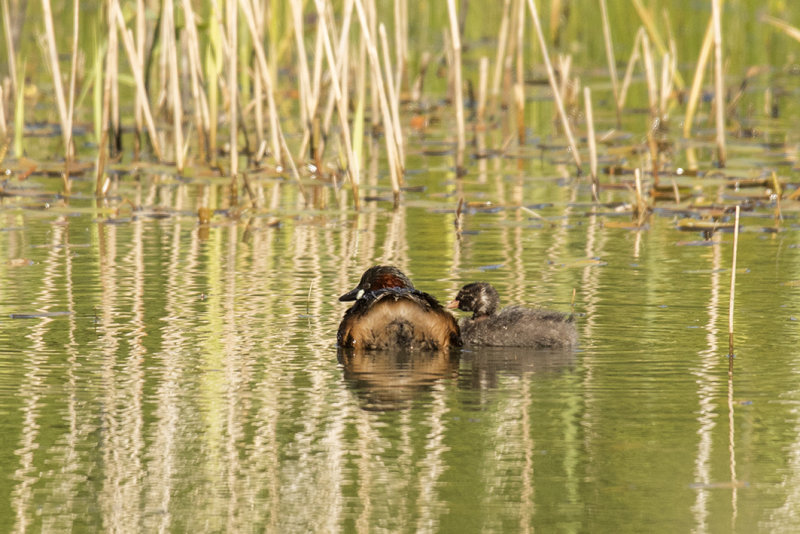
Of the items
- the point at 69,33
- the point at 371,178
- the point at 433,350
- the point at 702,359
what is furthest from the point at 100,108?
the point at 69,33

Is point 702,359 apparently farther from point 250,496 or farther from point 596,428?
point 250,496

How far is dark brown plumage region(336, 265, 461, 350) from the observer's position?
7.36 m

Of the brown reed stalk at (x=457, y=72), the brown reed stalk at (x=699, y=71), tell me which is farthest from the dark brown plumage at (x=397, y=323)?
the brown reed stalk at (x=699, y=71)

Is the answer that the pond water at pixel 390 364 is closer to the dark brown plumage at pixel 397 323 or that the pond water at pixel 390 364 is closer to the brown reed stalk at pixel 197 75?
the dark brown plumage at pixel 397 323

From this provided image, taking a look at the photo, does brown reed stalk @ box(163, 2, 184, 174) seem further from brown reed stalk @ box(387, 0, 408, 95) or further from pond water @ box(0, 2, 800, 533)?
brown reed stalk @ box(387, 0, 408, 95)

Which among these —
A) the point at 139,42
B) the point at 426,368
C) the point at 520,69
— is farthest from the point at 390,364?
the point at 520,69

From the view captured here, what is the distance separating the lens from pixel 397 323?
7379 mm

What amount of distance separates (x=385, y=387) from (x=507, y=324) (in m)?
1.10

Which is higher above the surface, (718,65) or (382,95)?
(718,65)

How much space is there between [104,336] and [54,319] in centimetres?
52

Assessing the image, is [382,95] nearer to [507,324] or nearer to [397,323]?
[507,324]

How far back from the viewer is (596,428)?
19.3 feet

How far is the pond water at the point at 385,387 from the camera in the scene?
5.02 metres

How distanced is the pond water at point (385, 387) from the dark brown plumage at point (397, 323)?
0.10m
